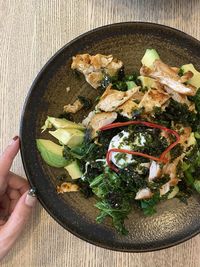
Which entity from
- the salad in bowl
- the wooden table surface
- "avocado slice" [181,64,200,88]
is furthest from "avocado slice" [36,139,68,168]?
"avocado slice" [181,64,200,88]

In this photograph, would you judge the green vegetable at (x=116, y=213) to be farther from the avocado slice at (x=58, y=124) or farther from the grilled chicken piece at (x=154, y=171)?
the avocado slice at (x=58, y=124)

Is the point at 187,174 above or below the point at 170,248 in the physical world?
above

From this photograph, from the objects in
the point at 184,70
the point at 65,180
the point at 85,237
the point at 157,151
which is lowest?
the point at 85,237

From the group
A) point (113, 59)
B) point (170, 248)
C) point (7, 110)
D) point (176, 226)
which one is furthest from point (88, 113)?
point (170, 248)

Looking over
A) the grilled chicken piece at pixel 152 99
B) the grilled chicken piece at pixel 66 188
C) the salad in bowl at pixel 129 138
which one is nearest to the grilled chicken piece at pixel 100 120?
the salad in bowl at pixel 129 138

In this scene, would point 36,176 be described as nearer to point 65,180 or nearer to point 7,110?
point 65,180

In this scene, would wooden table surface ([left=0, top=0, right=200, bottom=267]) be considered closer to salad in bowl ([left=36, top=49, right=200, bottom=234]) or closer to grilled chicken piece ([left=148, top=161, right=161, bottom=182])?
salad in bowl ([left=36, top=49, right=200, bottom=234])

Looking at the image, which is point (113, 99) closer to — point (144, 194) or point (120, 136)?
point (120, 136)
